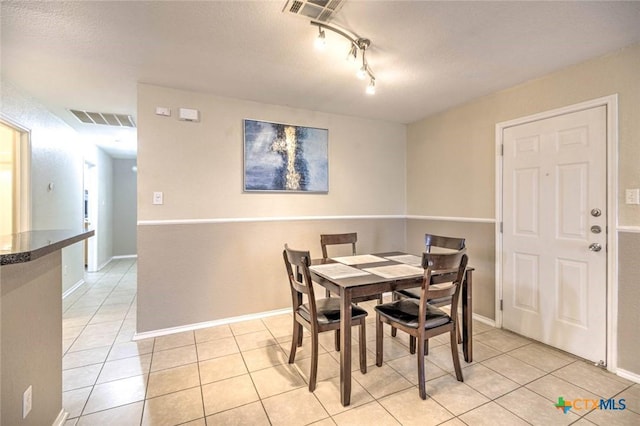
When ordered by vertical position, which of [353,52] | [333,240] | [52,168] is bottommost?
[333,240]

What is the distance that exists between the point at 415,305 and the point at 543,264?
131cm

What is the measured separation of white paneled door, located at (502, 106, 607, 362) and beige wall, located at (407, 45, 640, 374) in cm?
12

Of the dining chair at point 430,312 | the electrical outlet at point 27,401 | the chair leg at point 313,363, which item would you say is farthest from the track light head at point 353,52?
the electrical outlet at point 27,401

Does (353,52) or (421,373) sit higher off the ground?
(353,52)

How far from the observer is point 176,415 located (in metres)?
1.71

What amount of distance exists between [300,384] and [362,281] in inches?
33.1

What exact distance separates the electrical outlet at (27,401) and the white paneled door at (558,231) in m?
3.47

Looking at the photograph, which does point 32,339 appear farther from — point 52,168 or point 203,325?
point 52,168

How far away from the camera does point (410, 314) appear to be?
2064 millimetres

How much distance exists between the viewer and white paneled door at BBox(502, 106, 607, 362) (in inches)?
88.4

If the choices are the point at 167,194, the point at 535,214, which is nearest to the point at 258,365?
the point at 167,194

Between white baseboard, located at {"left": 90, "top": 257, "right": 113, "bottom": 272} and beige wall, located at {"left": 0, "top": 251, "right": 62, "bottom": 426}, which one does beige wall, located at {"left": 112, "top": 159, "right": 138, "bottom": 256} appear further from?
beige wall, located at {"left": 0, "top": 251, "right": 62, "bottom": 426}

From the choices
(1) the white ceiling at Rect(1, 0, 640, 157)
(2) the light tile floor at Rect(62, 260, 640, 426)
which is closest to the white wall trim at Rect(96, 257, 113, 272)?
(2) the light tile floor at Rect(62, 260, 640, 426)

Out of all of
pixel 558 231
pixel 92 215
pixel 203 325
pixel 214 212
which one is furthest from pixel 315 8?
pixel 92 215
